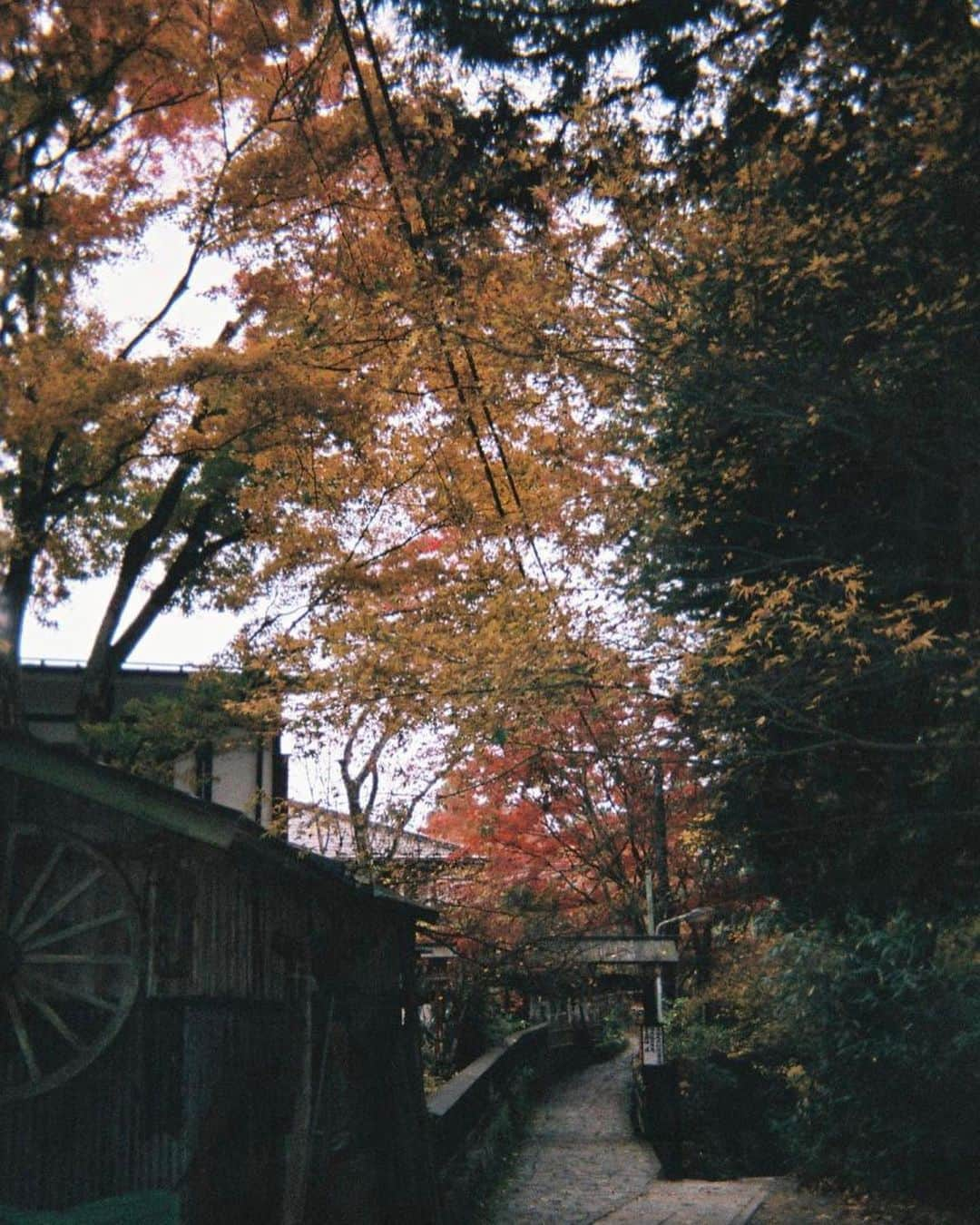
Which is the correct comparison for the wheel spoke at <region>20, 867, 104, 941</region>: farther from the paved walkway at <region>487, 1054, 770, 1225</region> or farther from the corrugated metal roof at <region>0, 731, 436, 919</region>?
the paved walkway at <region>487, 1054, 770, 1225</region>

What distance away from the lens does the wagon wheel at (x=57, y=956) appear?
25.6 ft

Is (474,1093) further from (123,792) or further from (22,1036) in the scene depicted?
(123,792)

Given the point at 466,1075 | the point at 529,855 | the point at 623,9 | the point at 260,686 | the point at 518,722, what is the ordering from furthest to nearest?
the point at 529,855
the point at 466,1075
the point at 260,686
the point at 518,722
the point at 623,9

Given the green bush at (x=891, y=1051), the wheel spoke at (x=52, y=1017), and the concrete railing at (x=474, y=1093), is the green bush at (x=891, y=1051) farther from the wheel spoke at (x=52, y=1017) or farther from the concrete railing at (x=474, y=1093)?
the wheel spoke at (x=52, y=1017)

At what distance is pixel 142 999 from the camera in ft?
26.5

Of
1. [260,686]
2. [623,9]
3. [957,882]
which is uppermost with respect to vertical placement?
[623,9]

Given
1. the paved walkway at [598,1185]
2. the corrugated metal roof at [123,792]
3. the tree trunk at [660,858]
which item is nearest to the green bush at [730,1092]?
the paved walkway at [598,1185]

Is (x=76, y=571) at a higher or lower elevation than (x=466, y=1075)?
higher

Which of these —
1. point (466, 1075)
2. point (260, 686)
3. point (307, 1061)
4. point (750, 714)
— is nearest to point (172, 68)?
point (260, 686)

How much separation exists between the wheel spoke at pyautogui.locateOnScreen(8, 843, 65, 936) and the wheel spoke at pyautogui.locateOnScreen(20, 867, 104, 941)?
76 mm

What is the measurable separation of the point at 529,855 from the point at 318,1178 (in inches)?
836

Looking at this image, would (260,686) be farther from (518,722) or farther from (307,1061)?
(307,1061)

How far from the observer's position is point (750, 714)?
40.1 feet

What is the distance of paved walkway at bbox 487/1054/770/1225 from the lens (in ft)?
48.3
